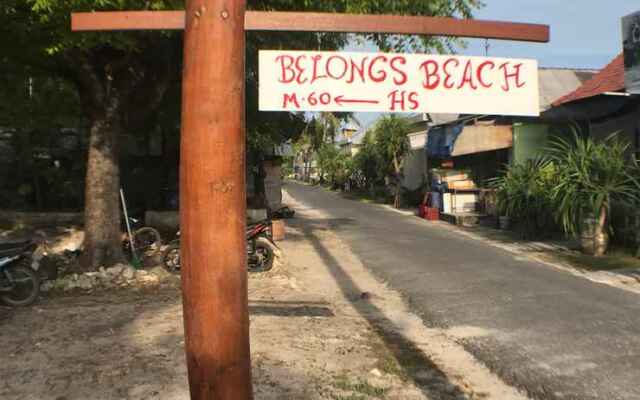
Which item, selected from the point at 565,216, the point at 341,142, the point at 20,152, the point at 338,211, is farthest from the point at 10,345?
the point at 341,142

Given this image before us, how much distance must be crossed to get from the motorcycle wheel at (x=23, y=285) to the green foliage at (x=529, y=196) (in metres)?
10.7

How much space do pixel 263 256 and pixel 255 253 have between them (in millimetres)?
161

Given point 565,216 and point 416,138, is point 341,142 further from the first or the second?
point 565,216

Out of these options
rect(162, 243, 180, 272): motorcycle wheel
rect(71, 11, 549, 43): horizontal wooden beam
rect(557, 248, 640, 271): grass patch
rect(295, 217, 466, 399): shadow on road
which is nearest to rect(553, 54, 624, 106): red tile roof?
rect(557, 248, 640, 271): grass patch

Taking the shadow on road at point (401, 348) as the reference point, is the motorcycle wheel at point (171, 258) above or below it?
above

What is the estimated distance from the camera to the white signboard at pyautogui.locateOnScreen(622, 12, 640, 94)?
12659mm

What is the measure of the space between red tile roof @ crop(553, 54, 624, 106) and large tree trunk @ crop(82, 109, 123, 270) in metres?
11.8

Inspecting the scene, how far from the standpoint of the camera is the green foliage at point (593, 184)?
38.1ft

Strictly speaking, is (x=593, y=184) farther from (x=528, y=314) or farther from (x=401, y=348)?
(x=401, y=348)

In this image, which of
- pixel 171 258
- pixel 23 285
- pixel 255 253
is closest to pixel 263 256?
pixel 255 253

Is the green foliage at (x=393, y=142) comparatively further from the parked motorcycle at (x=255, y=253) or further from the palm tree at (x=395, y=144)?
the parked motorcycle at (x=255, y=253)

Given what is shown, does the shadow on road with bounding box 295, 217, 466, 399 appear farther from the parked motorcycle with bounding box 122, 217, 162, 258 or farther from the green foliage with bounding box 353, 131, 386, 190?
the green foliage with bounding box 353, 131, 386, 190

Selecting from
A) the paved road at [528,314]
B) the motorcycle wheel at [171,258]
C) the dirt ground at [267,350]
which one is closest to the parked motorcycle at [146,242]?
the motorcycle wheel at [171,258]

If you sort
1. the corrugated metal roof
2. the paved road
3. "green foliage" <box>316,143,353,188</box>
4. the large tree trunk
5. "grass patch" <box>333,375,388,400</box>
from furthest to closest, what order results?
"green foliage" <box>316,143,353,188</box>
the corrugated metal roof
the large tree trunk
the paved road
"grass patch" <box>333,375,388,400</box>
